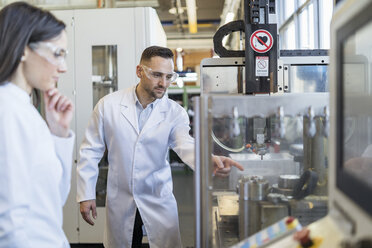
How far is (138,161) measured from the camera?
1.84 metres

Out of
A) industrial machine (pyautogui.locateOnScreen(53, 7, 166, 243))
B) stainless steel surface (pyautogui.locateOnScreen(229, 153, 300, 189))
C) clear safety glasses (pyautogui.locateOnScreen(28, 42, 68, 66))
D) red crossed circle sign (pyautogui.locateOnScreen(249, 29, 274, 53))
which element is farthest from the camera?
industrial machine (pyautogui.locateOnScreen(53, 7, 166, 243))

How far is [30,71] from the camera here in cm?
99

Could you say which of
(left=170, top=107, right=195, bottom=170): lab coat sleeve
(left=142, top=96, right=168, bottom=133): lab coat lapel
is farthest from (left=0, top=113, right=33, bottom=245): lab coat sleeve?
(left=142, top=96, right=168, bottom=133): lab coat lapel

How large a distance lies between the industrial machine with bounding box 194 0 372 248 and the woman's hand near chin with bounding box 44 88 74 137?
42 cm

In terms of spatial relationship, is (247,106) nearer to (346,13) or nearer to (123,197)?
(346,13)

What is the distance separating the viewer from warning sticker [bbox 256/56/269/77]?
61.8 inches

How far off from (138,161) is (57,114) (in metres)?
0.76

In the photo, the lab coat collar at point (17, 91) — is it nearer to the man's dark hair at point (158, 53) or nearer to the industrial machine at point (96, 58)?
Answer: the man's dark hair at point (158, 53)

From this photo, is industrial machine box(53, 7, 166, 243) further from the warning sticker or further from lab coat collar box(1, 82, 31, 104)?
lab coat collar box(1, 82, 31, 104)

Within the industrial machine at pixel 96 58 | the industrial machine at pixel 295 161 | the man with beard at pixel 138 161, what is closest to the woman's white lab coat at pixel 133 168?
the man with beard at pixel 138 161

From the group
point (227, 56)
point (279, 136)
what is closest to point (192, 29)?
point (227, 56)

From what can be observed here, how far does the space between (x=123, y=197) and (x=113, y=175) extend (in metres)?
0.13

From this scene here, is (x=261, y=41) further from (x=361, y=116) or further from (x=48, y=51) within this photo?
(x=48, y=51)

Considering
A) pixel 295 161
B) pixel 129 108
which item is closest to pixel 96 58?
pixel 129 108
